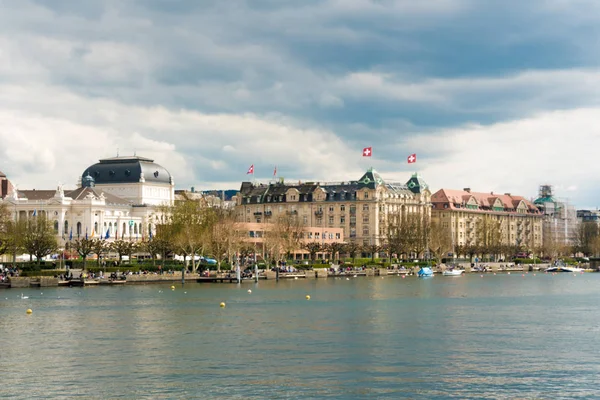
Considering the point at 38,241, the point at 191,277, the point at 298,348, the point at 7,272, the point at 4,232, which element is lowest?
the point at 298,348

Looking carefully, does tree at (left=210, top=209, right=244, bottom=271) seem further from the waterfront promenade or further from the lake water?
the lake water

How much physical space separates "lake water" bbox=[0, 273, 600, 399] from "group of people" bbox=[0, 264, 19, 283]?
25121 millimetres

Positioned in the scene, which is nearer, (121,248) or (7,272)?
(7,272)

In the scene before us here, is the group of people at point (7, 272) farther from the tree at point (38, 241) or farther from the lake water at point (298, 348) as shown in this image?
the lake water at point (298, 348)

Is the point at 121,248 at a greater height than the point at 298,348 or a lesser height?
greater

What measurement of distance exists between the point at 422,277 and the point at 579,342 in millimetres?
112762

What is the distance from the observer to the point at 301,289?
128 metres

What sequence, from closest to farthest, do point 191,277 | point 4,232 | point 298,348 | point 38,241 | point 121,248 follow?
1. point 298,348
2. point 191,277
3. point 4,232
4. point 38,241
5. point 121,248

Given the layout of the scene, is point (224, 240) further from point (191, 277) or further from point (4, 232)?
point (4, 232)

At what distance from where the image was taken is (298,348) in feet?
206

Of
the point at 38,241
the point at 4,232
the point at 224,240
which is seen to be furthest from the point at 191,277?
the point at 4,232

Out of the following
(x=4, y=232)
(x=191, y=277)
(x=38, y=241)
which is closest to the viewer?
(x=191, y=277)

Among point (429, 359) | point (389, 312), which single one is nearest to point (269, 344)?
point (429, 359)

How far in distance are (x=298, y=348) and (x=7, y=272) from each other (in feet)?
280
